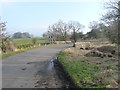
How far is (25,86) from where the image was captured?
12.3 meters

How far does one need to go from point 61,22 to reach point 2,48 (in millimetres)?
58912

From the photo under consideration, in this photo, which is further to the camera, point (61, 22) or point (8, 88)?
point (61, 22)

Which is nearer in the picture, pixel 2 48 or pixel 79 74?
pixel 79 74

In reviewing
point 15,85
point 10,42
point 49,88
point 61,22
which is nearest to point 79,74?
point 49,88

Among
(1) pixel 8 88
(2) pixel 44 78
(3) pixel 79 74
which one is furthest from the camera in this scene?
(2) pixel 44 78

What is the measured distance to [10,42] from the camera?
132ft

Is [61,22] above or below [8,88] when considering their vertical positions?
above

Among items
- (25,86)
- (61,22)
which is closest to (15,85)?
(25,86)

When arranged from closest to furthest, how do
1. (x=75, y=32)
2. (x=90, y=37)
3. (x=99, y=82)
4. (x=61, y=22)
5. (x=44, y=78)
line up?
(x=99, y=82)
(x=44, y=78)
(x=90, y=37)
(x=75, y=32)
(x=61, y=22)

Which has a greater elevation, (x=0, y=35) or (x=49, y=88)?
(x=0, y=35)

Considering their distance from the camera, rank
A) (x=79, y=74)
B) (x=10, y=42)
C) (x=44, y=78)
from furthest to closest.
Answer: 1. (x=10, y=42)
2. (x=44, y=78)
3. (x=79, y=74)

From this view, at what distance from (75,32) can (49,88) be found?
7728 centimetres

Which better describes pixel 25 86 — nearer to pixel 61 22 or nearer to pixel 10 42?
pixel 10 42

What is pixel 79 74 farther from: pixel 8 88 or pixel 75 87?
pixel 8 88
